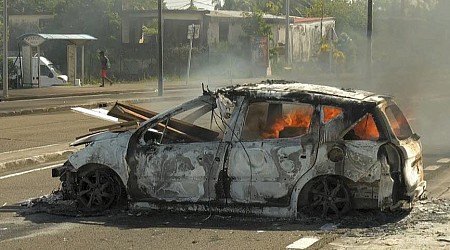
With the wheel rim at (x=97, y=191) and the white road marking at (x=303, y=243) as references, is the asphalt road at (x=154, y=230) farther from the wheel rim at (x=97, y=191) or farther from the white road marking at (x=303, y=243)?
the wheel rim at (x=97, y=191)

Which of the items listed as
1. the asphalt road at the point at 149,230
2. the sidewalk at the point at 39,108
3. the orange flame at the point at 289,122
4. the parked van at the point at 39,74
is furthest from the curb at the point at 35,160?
the parked van at the point at 39,74

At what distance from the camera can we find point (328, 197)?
9.33 meters

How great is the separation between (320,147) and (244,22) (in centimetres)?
5166

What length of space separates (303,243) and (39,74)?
34197 mm

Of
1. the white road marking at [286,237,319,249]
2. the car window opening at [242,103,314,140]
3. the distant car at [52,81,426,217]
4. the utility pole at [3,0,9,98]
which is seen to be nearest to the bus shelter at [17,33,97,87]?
the utility pole at [3,0,9,98]

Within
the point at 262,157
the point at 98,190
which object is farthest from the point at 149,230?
the point at 262,157

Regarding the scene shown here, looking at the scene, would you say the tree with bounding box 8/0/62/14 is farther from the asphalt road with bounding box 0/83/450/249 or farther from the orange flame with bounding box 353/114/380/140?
the orange flame with bounding box 353/114/380/140

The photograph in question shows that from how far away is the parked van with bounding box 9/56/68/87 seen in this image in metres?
40.2

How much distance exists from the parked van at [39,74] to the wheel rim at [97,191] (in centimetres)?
3079

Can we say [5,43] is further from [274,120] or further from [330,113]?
[330,113]

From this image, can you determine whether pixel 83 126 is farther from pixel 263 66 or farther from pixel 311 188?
pixel 263 66

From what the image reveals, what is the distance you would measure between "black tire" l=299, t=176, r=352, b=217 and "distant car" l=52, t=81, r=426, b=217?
11mm

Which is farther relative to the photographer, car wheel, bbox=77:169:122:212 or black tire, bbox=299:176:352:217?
car wheel, bbox=77:169:122:212

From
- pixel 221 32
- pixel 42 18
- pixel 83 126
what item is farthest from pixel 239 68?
pixel 83 126
